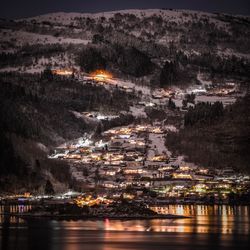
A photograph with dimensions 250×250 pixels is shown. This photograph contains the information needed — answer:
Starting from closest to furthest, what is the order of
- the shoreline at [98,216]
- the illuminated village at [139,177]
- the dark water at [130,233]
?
the dark water at [130,233] → the shoreline at [98,216] → the illuminated village at [139,177]

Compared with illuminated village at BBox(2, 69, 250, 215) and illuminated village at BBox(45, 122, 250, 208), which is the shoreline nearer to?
illuminated village at BBox(2, 69, 250, 215)

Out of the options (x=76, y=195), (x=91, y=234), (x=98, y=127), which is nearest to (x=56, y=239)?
(x=91, y=234)

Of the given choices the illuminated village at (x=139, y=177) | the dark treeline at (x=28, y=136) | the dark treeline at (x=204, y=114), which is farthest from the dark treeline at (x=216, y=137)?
the dark treeline at (x=28, y=136)

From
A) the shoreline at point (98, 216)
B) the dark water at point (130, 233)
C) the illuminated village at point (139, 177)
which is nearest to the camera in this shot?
the dark water at point (130, 233)

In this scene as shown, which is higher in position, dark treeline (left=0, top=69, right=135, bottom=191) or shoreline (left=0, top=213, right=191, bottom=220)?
dark treeline (left=0, top=69, right=135, bottom=191)

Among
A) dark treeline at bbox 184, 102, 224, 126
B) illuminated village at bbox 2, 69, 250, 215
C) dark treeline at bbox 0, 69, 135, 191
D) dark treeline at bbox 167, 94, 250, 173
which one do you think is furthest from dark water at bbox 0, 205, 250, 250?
dark treeline at bbox 184, 102, 224, 126

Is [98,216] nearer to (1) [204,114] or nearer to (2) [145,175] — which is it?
(2) [145,175]

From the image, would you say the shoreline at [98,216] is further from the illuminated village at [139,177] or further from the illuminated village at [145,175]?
the illuminated village at [145,175]

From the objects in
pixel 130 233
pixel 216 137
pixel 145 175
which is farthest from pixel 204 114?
pixel 130 233
